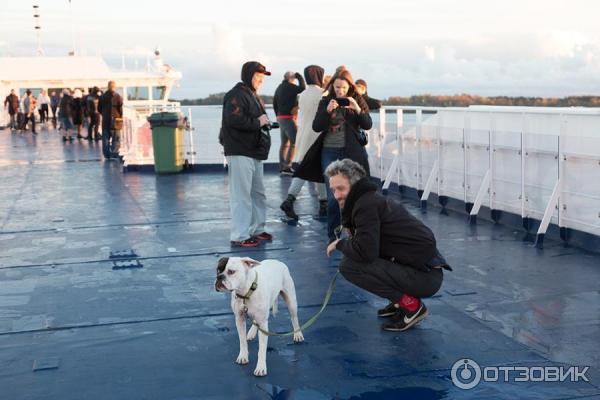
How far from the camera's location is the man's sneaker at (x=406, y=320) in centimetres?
525

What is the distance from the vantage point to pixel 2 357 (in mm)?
4895

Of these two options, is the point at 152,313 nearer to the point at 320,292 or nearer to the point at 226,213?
the point at 320,292

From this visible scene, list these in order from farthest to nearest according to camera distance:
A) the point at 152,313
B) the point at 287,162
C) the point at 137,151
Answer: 1. the point at 137,151
2. the point at 287,162
3. the point at 152,313

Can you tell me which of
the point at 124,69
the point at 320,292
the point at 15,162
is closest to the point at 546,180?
the point at 320,292

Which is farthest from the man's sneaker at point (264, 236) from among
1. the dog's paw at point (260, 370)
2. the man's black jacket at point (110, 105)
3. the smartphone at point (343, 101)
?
the man's black jacket at point (110, 105)

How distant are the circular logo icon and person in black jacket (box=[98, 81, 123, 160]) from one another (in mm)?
14640

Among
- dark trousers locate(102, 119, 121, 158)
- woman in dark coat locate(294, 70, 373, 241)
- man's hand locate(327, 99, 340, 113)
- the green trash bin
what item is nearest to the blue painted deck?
woman in dark coat locate(294, 70, 373, 241)

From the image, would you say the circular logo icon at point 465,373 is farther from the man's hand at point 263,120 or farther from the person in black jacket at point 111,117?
the person in black jacket at point 111,117

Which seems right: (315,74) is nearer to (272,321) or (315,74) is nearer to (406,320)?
(272,321)

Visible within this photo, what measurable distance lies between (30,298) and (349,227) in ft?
8.84

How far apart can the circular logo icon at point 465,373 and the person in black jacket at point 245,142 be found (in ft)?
12.8

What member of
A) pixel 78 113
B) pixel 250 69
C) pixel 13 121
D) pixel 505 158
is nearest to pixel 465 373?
pixel 250 69

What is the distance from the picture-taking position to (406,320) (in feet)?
17.3

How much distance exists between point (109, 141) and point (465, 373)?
51.5 feet
